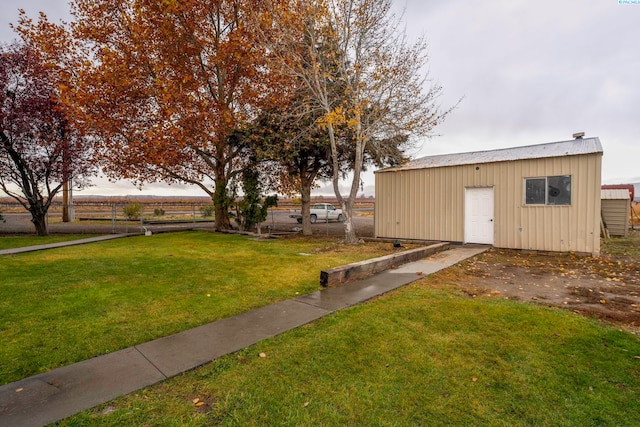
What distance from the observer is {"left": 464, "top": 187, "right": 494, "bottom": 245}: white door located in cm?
1045

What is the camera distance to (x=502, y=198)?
1016 centimetres

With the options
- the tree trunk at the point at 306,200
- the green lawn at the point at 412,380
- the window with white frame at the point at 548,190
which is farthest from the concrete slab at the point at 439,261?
the tree trunk at the point at 306,200

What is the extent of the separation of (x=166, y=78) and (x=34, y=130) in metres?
5.75

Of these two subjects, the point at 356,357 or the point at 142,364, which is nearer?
the point at 142,364

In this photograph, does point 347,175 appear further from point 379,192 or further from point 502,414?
point 502,414

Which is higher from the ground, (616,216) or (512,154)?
(512,154)

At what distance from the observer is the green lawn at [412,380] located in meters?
2.09

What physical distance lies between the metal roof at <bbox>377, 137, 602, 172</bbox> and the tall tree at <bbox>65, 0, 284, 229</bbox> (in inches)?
281

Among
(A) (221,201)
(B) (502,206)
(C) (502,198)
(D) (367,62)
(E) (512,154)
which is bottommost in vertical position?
(B) (502,206)

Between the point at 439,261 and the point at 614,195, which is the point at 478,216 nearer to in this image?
the point at 439,261

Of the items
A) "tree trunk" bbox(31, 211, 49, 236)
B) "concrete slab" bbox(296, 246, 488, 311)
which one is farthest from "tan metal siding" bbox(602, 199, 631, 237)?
"tree trunk" bbox(31, 211, 49, 236)

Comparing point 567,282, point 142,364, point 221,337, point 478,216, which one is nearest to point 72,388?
point 142,364

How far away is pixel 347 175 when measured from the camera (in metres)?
15.1

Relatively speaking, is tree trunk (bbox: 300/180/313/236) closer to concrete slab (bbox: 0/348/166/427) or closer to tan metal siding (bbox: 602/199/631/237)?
concrete slab (bbox: 0/348/166/427)
